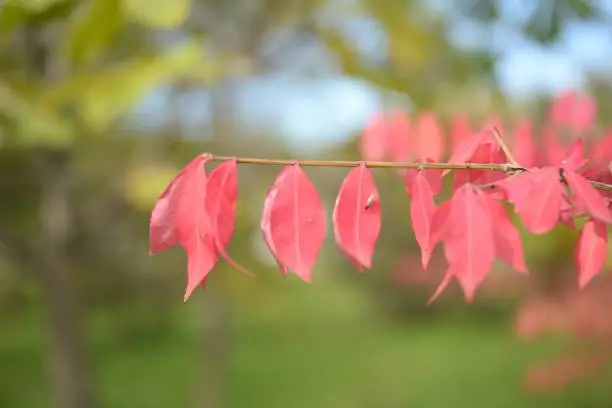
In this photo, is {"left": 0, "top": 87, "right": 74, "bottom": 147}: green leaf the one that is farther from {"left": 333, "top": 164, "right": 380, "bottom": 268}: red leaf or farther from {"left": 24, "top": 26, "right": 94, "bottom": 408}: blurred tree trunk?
{"left": 333, "top": 164, "right": 380, "bottom": 268}: red leaf

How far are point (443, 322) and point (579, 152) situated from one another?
6357 millimetres

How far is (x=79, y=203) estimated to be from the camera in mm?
2494

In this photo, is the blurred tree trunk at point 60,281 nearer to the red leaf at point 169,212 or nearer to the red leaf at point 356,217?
the red leaf at point 169,212

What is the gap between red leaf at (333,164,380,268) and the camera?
592 mm

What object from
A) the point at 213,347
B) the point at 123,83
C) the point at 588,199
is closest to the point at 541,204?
the point at 588,199

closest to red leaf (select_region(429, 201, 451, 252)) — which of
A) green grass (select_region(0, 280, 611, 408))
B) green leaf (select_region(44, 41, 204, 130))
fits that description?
green leaf (select_region(44, 41, 204, 130))

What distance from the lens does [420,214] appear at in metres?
0.57

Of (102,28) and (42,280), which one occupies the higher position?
(102,28)

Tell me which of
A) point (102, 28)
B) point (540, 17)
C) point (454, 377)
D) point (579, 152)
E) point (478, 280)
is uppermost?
point (540, 17)

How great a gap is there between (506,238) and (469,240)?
67mm

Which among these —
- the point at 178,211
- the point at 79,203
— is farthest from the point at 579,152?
the point at 79,203

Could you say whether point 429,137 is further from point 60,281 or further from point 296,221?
point 60,281

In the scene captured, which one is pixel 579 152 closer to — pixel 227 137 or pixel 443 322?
pixel 227 137

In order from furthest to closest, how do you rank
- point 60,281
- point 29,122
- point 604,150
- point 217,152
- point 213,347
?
point 213,347 < point 217,152 < point 60,281 < point 29,122 < point 604,150
